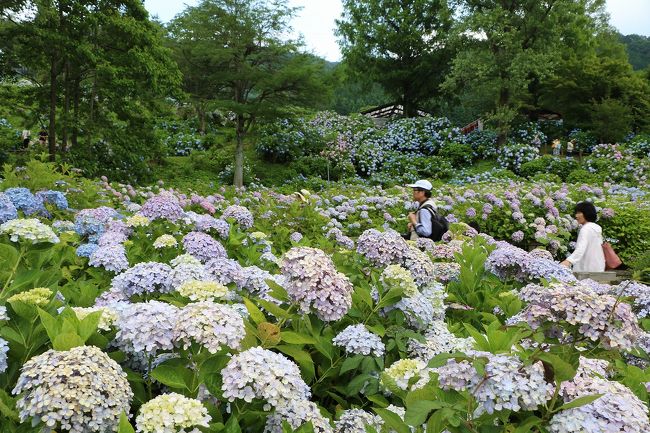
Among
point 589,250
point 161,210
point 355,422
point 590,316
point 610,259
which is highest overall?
point 590,316

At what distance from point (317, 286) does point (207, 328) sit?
16.3 inches

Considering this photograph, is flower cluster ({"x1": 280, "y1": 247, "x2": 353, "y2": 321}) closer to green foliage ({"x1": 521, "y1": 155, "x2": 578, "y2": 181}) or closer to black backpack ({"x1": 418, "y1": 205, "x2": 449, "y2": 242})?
black backpack ({"x1": 418, "y1": 205, "x2": 449, "y2": 242})


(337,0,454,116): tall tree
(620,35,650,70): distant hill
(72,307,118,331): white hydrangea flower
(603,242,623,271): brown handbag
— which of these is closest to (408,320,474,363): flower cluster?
(72,307,118,331): white hydrangea flower

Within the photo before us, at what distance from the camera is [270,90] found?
667 inches

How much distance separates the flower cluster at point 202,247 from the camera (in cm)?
229

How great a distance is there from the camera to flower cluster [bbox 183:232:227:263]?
229 centimetres

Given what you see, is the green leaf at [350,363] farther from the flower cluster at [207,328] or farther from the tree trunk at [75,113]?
the tree trunk at [75,113]

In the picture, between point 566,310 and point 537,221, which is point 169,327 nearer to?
point 566,310

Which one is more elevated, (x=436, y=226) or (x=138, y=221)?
(x=138, y=221)

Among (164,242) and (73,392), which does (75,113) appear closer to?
(164,242)

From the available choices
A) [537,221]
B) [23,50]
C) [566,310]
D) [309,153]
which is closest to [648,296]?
[566,310]

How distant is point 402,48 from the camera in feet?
96.9

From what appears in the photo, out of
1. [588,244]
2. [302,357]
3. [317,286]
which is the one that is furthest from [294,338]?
[588,244]

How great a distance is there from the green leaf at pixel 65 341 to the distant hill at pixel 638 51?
73.4 metres
